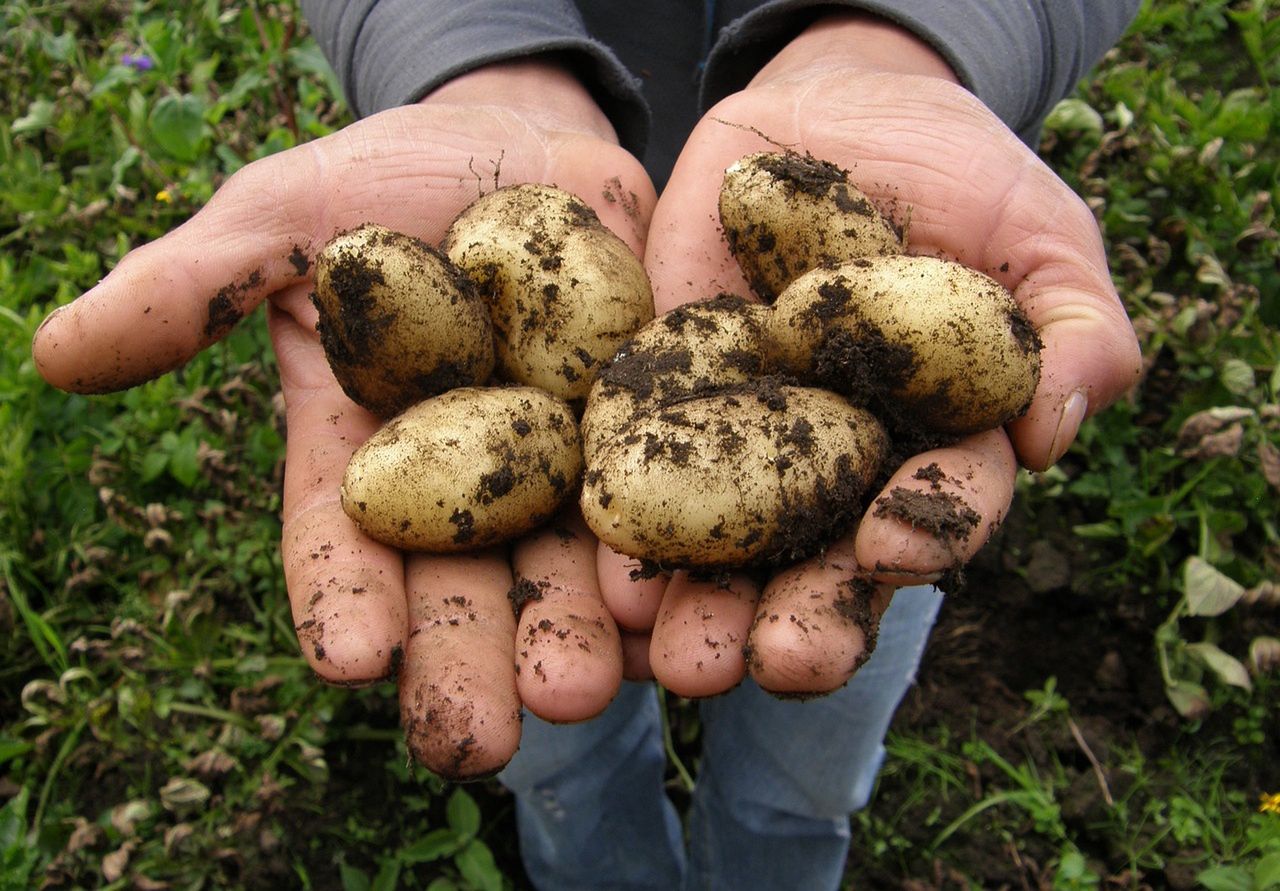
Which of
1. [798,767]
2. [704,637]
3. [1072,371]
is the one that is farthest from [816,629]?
[798,767]

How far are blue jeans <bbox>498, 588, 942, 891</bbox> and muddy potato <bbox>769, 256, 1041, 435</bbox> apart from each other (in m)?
0.76

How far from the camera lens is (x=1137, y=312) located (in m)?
3.35

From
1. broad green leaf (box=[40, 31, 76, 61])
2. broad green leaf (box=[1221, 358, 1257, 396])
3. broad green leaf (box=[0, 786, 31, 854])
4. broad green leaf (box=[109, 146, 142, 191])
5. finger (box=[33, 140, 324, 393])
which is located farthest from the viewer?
broad green leaf (box=[40, 31, 76, 61])

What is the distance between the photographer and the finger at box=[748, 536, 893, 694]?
5.02ft

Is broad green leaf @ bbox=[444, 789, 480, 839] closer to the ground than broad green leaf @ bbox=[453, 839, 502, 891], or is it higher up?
higher up

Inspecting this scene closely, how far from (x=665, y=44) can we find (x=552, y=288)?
3.28 feet

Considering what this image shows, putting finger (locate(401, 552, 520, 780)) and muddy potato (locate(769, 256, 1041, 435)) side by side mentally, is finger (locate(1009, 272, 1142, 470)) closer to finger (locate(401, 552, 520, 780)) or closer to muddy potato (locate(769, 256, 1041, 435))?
muddy potato (locate(769, 256, 1041, 435))

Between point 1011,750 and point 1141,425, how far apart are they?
3.53ft

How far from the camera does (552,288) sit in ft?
7.02

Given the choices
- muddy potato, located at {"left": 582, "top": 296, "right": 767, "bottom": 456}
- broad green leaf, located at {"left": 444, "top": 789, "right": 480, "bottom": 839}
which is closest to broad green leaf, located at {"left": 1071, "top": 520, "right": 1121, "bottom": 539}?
muddy potato, located at {"left": 582, "top": 296, "right": 767, "bottom": 456}

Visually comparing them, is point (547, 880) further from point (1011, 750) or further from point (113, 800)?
point (1011, 750)

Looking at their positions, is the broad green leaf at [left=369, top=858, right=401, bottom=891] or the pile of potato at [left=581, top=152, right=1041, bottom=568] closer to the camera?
the pile of potato at [left=581, top=152, right=1041, bottom=568]

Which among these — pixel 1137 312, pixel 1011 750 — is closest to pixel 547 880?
pixel 1011 750

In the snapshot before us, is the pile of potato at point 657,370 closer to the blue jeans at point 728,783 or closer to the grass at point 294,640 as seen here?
the blue jeans at point 728,783
